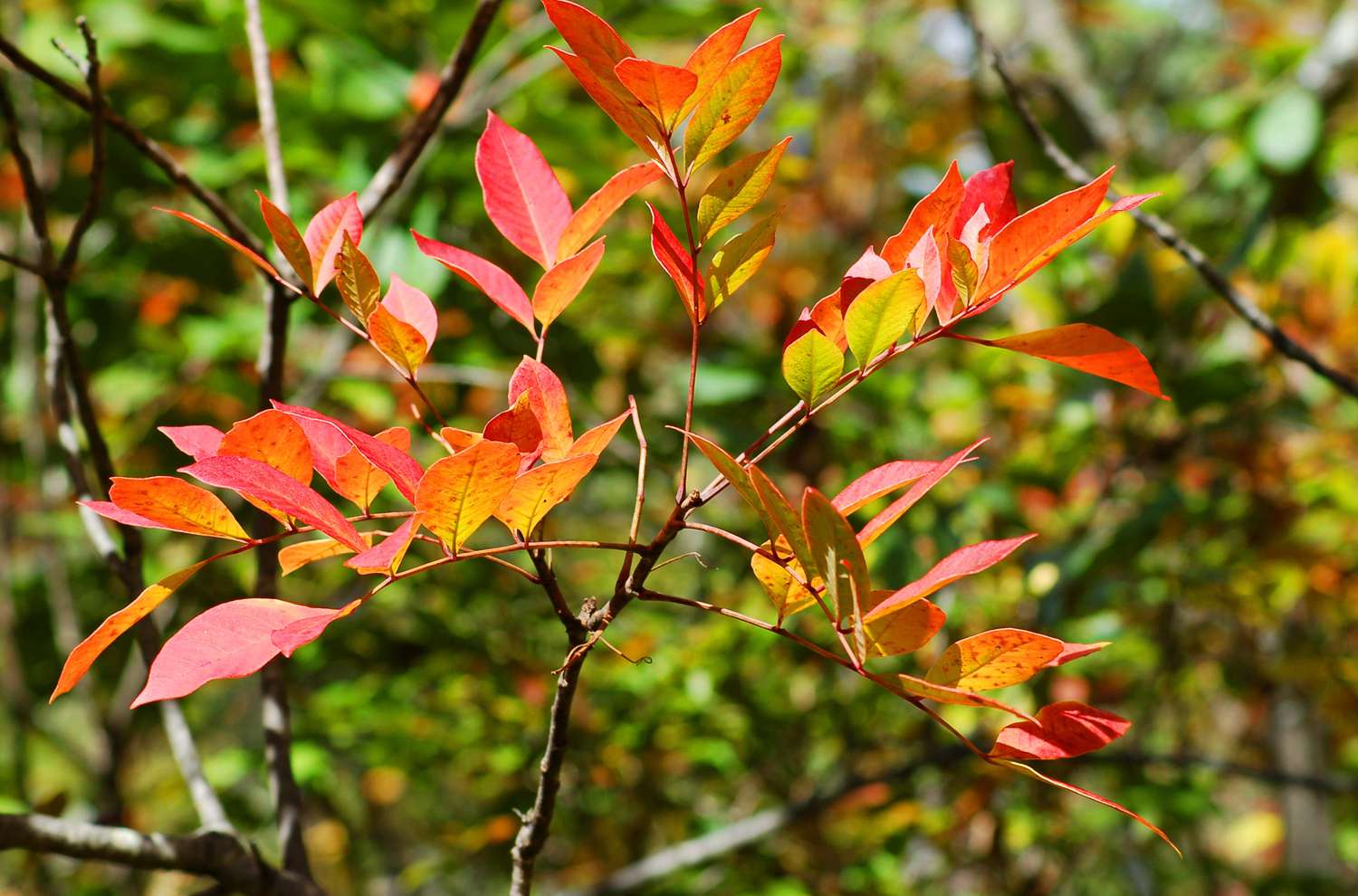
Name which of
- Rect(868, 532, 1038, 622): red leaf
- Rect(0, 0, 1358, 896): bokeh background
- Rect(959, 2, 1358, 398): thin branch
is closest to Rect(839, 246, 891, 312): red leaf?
Rect(868, 532, 1038, 622): red leaf

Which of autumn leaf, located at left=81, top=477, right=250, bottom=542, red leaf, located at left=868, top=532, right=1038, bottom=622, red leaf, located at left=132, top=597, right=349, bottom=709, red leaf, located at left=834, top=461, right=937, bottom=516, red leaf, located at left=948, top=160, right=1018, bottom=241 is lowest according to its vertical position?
red leaf, located at left=868, top=532, right=1038, bottom=622

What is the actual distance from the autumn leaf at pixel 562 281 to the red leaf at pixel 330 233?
81mm

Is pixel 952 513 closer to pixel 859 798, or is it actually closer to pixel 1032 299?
pixel 1032 299

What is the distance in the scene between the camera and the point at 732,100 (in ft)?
1.31

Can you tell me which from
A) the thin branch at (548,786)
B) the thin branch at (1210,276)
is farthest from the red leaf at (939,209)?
the thin branch at (1210,276)

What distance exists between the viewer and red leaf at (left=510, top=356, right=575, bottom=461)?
428 millimetres

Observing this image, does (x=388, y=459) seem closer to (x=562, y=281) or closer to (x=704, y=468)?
(x=562, y=281)

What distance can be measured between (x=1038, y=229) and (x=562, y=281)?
0.20 meters

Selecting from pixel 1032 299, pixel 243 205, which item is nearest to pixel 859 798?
pixel 1032 299

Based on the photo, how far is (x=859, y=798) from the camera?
61.7 inches

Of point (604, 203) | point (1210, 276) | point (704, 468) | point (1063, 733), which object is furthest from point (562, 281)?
point (704, 468)

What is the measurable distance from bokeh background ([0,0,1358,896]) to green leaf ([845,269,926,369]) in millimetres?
672

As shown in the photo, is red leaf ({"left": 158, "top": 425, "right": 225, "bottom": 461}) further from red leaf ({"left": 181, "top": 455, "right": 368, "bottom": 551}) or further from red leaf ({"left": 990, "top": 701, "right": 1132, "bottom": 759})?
red leaf ({"left": 990, "top": 701, "right": 1132, "bottom": 759})

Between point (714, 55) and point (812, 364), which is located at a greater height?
point (714, 55)
